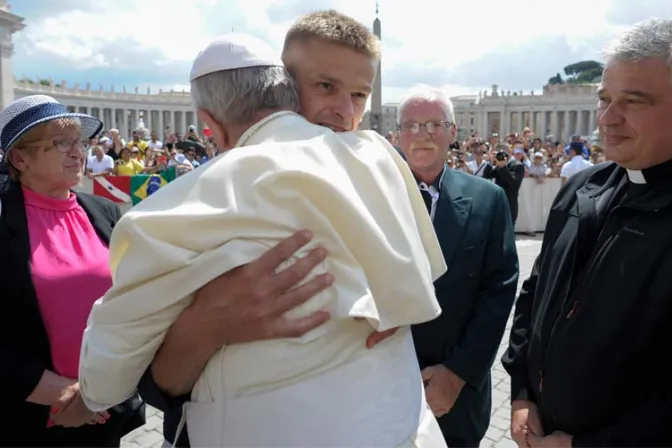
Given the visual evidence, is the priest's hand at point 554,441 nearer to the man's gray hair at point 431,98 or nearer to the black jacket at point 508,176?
the man's gray hair at point 431,98

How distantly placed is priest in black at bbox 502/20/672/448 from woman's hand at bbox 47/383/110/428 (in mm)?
1817

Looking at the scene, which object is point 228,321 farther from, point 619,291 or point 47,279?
point 47,279

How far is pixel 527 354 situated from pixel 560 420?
415mm

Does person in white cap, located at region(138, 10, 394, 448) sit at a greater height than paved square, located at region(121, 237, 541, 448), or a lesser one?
greater

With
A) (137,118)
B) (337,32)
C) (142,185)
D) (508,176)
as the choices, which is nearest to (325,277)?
(337,32)

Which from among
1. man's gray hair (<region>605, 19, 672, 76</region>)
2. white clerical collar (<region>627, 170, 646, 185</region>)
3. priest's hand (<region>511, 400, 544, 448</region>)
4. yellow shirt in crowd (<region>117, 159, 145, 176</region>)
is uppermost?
man's gray hair (<region>605, 19, 672, 76</region>)

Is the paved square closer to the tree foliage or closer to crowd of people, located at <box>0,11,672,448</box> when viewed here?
crowd of people, located at <box>0,11,672,448</box>

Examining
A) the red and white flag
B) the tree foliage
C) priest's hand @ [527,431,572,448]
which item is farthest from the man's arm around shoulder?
the tree foliage

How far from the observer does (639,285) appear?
1.80 meters

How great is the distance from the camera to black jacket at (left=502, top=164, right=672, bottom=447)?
1.79 m

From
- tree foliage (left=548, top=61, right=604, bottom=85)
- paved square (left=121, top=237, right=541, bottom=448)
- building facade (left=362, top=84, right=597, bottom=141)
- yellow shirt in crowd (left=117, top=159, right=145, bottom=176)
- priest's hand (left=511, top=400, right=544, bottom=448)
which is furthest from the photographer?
tree foliage (left=548, top=61, right=604, bottom=85)

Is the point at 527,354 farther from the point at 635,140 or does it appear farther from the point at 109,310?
the point at 109,310

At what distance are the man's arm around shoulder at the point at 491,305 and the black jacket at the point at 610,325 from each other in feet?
1.13

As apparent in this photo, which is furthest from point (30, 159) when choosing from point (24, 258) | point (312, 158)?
point (312, 158)
